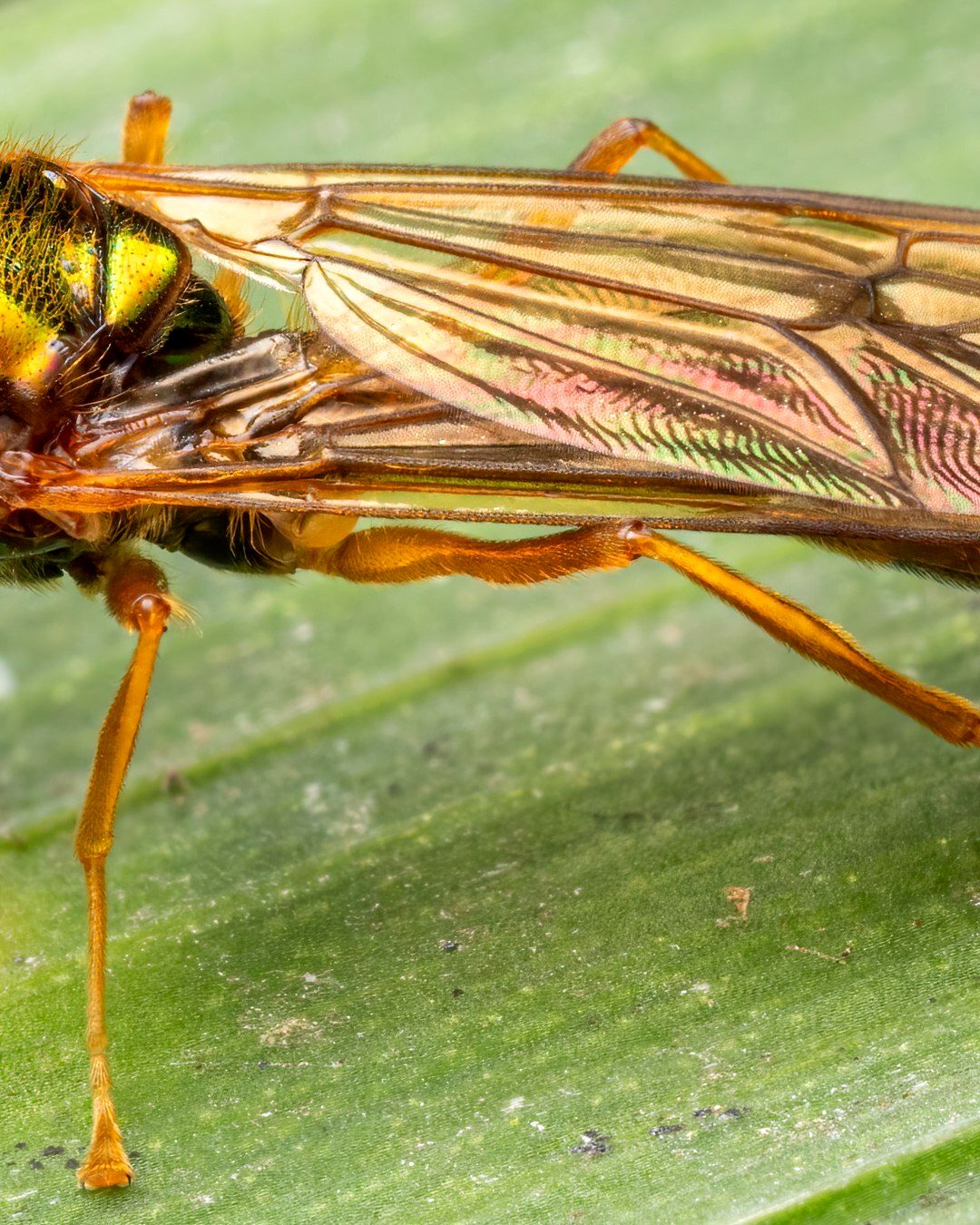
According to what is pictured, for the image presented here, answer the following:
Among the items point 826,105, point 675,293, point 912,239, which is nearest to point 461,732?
point 675,293

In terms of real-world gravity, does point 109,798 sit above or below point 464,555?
below

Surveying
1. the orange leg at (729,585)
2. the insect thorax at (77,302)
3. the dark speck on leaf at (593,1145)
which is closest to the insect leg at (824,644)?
the orange leg at (729,585)

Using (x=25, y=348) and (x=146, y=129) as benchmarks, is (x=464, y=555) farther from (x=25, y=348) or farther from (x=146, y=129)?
(x=146, y=129)

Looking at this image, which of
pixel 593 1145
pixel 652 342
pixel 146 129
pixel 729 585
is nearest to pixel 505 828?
pixel 729 585

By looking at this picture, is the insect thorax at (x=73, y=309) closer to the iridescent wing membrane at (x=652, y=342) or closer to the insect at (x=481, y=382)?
the insect at (x=481, y=382)

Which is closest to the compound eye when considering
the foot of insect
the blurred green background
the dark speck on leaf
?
the blurred green background

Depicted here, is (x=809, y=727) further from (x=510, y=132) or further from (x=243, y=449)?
(x=510, y=132)
